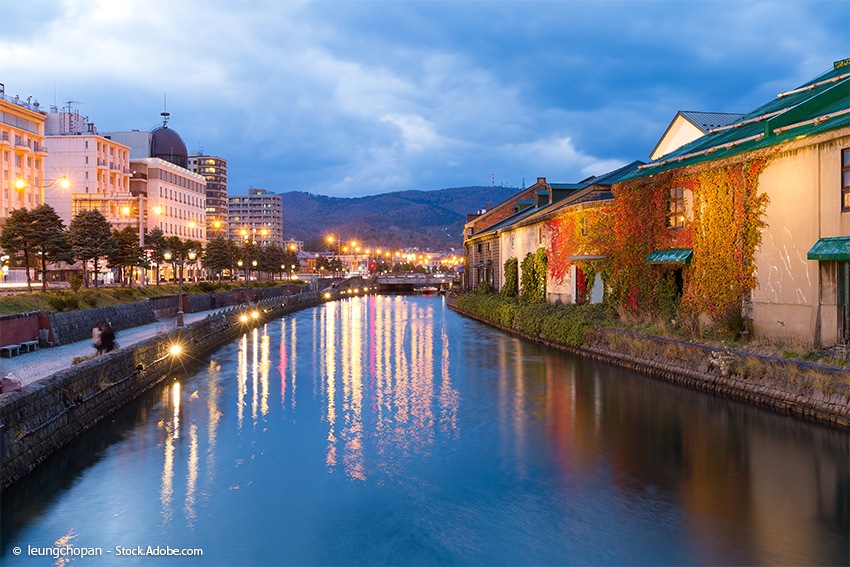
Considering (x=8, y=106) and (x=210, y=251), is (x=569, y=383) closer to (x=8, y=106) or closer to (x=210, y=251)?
(x=210, y=251)

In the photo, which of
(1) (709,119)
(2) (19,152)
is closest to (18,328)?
(1) (709,119)

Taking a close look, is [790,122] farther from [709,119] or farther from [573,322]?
[709,119]

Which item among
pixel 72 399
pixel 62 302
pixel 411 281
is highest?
pixel 411 281

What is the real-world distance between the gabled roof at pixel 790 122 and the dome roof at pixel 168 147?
12451 centimetres

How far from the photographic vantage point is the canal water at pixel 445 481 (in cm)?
1131

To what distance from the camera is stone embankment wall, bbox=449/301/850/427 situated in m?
17.3

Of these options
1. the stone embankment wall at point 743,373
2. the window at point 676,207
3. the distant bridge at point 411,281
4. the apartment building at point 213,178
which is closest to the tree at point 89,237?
the stone embankment wall at point 743,373

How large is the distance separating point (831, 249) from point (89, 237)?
49.0m

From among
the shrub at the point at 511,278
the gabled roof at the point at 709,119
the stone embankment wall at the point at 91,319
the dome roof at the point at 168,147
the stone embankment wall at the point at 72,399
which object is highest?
the dome roof at the point at 168,147

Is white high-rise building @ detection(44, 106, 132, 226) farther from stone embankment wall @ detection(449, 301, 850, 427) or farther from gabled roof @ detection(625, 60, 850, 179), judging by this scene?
gabled roof @ detection(625, 60, 850, 179)

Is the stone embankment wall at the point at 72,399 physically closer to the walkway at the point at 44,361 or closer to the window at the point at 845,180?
the walkway at the point at 44,361

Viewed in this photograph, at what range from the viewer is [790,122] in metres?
23.7

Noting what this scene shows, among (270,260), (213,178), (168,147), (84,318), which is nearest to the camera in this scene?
(84,318)

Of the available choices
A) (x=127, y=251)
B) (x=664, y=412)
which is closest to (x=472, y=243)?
(x=127, y=251)
